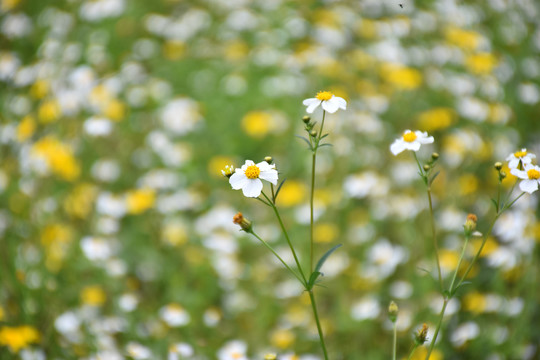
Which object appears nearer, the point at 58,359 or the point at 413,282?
the point at 58,359

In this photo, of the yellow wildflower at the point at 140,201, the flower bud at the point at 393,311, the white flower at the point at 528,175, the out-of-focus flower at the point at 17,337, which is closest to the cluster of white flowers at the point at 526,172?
the white flower at the point at 528,175

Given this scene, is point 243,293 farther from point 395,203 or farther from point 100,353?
point 395,203

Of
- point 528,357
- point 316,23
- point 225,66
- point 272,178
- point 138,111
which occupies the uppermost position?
point 316,23

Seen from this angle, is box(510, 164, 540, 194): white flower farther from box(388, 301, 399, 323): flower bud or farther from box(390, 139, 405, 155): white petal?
box(388, 301, 399, 323): flower bud

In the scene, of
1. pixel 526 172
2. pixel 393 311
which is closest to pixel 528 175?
pixel 526 172

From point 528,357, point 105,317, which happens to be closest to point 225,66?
point 105,317
